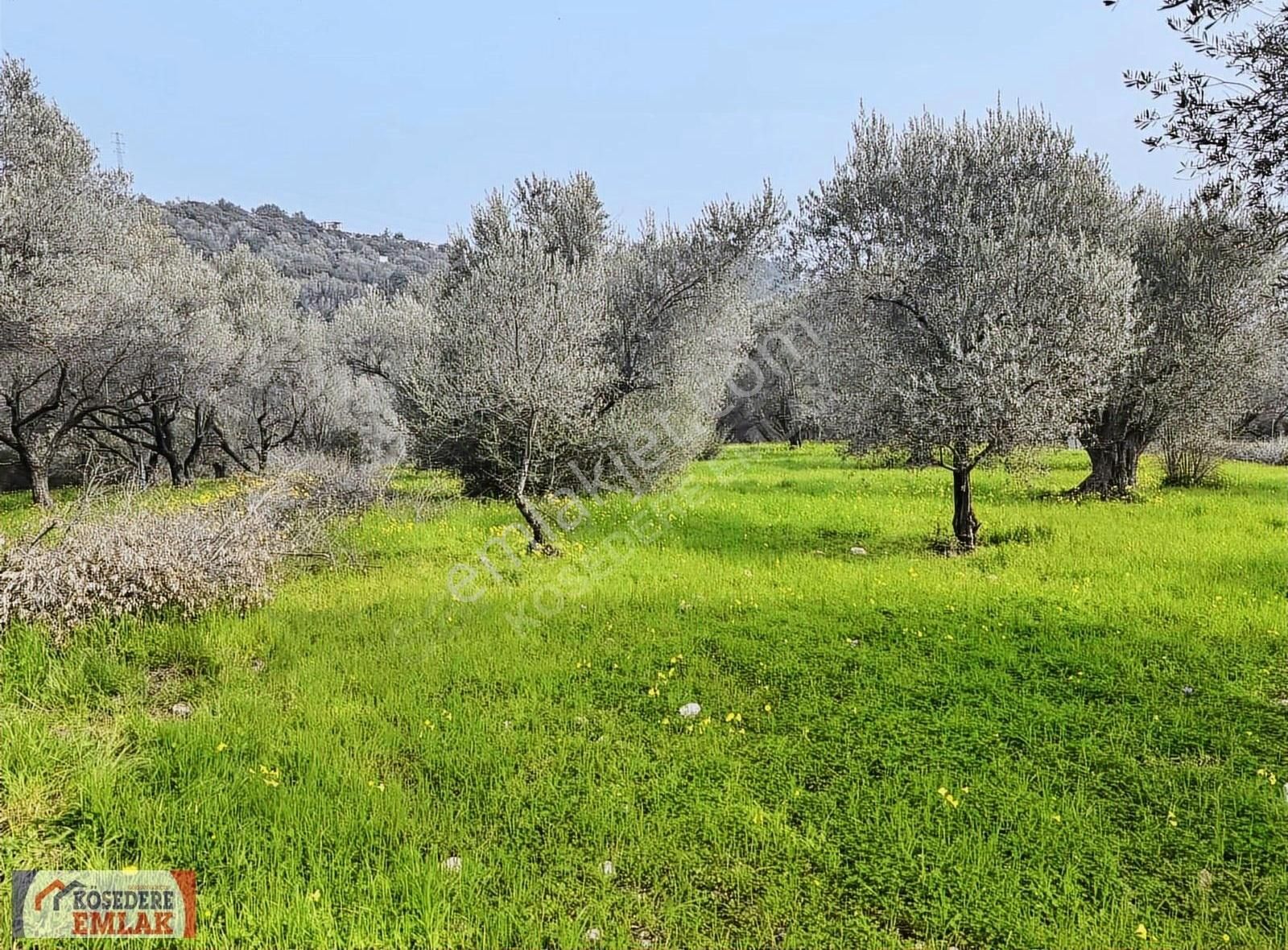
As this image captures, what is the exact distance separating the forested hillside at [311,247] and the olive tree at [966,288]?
3155cm

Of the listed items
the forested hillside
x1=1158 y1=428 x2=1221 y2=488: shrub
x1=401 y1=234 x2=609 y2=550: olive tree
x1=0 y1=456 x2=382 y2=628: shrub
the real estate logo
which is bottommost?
the real estate logo

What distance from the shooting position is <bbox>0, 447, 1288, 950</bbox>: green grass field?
11.3 ft

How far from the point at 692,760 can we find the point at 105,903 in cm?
352

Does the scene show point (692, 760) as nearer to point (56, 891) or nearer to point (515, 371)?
point (56, 891)

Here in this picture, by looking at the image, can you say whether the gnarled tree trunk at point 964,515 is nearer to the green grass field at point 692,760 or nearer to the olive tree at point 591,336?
the green grass field at point 692,760

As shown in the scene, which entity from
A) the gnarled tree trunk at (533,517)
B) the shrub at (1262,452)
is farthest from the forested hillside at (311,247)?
the shrub at (1262,452)

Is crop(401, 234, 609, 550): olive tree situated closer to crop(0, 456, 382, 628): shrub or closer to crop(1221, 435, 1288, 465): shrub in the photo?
crop(0, 456, 382, 628): shrub

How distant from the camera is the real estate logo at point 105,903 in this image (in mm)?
3277

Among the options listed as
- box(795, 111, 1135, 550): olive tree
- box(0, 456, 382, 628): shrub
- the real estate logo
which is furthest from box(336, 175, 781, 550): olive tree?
the real estate logo

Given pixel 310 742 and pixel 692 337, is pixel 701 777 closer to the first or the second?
pixel 310 742

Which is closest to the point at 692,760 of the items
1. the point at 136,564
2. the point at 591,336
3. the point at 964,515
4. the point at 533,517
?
the point at 136,564

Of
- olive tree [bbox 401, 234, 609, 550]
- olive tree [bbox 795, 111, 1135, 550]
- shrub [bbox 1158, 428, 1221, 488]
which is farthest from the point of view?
shrub [bbox 1158, 428, 1221, 488]

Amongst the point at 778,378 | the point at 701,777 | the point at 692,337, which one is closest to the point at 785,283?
the point at 692,337

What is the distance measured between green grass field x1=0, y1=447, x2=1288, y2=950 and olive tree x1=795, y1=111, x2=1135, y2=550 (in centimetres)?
269
